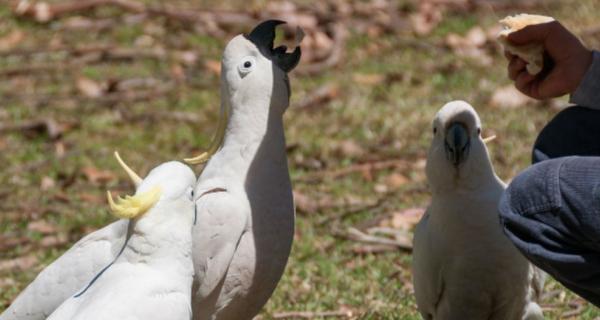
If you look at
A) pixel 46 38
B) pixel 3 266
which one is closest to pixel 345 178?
pixel 3 266

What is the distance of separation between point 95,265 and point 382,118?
362cm

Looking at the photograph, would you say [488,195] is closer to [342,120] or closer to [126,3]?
[342,120]

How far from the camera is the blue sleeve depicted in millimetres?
3432

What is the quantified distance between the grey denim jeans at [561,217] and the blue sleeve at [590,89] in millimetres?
272

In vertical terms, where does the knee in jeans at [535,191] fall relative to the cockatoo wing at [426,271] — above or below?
above

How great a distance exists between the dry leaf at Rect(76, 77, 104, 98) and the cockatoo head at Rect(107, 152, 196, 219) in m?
4.47

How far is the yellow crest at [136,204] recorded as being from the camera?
3191 mm

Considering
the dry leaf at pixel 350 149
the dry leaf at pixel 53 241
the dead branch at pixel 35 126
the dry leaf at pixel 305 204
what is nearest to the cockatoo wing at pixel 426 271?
the dry leaf at pixel 305 204

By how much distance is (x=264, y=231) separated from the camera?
3775mm

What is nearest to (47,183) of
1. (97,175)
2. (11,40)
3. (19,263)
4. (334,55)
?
(97,175)

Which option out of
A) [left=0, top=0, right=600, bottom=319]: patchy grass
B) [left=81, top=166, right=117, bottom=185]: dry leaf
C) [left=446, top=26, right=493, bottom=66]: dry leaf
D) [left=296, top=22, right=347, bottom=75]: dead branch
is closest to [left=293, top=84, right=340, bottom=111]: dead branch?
[left=0, top=0, right=600, bottom=319]: patchy grass

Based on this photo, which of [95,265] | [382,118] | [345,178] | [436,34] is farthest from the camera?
[436,34]

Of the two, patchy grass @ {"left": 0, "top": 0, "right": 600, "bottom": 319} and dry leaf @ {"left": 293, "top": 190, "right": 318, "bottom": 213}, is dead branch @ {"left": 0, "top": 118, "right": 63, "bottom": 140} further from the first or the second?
dry leaf @ {"left": 293, "top": 190, "right": 318, "bottom": 213}

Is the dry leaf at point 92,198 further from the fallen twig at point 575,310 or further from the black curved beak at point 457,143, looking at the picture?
the black curved beak at point 457,143
